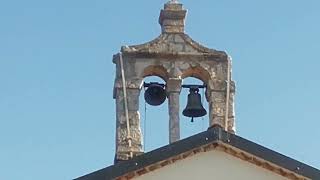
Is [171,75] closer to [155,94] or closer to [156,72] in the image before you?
[156,72]

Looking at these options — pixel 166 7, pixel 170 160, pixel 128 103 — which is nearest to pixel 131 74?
pixel 128 103

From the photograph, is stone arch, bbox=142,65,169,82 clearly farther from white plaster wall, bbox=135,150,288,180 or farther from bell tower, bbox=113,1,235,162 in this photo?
white plaster wall, bbox=135,150,288,180

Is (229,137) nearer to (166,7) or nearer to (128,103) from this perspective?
(128,103)

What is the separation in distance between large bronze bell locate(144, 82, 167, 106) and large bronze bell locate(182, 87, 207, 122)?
505mm

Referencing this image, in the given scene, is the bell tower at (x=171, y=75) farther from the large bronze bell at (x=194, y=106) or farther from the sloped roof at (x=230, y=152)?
the sloped roof at (x=230, y=152)

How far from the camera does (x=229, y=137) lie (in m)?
18.5

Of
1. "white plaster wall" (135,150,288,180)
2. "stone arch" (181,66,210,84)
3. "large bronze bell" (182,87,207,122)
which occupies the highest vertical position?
"stone arch" (181,66,210,84)

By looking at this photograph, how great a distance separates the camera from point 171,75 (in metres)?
21.5

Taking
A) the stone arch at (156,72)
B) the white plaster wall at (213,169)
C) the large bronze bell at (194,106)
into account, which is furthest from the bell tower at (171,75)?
the white plaster wall at (213,169)

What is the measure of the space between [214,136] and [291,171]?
1.40 m

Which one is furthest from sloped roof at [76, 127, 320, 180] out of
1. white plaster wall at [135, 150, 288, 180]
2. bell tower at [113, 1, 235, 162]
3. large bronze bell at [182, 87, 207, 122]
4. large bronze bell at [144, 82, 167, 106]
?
large bronze bell at [144, 82, 167, 106]

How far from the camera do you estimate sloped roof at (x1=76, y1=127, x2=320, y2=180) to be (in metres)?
18.3

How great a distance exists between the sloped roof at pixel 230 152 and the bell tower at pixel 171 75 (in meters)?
2.45

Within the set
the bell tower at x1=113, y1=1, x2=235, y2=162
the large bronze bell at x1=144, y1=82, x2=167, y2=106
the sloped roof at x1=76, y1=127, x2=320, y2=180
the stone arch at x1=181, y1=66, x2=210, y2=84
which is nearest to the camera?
the sloped roof at x1=76, y1=127, x2=320, y2=180
